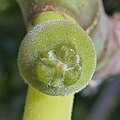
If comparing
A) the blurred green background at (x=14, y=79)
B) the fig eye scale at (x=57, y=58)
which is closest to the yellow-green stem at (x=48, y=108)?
the fig eye scale at (x=57, y=58)

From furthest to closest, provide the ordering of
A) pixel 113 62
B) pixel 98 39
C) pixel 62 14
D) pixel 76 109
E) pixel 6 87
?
pixel 76 109 < pixel 6 87 < pixel 113 62 < pixel 98 39 < pixel 62 14

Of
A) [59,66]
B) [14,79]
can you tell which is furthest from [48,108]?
[14,79]

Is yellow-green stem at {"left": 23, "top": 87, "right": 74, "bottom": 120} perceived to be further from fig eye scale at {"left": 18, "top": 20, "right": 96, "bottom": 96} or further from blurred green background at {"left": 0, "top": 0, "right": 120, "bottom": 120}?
blurred green background at {"left": 0, "top": 0, "right": 120, "bottom": 120}

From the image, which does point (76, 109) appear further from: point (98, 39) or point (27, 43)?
point (27, 43)

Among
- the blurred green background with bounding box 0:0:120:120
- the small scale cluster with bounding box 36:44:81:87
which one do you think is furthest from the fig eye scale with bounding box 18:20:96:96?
the blurred green background with bounding box 0:0:120:120

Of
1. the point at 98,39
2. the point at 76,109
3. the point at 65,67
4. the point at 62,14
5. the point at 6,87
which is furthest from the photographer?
the point at 76,109

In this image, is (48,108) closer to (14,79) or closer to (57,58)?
(57,58)

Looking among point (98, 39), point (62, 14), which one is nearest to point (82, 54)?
point (62, 14)
